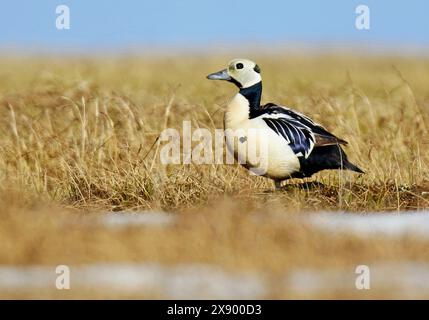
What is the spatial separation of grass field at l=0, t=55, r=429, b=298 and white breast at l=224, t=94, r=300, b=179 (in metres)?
→ 0.23

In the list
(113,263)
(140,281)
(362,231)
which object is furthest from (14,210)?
(362,231)

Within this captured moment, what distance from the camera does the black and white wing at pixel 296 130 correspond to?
7590 mm

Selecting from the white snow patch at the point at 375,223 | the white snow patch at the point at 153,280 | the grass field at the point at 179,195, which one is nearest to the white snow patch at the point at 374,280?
the grass field at the point at 179,195

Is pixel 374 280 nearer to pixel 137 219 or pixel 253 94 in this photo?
pixel 137 219

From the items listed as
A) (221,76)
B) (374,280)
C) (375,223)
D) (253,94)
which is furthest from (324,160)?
(374,280)

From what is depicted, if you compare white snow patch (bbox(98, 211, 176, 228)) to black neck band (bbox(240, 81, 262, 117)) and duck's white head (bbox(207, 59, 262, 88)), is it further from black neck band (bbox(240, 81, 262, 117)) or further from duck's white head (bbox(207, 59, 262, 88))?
duck's white head (bbox(207, 59, 262, 88))

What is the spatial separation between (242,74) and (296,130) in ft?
2.50

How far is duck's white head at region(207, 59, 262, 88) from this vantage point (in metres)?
7.98

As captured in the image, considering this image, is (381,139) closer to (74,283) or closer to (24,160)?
(24,160)

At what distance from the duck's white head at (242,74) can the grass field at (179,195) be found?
2.05 ft

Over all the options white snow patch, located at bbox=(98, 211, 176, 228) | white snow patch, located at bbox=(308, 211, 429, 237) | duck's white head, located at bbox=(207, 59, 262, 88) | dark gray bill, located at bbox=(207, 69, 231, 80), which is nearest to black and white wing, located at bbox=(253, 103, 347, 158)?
duck's white head, located at bbox=(207, 59, 262, 88)

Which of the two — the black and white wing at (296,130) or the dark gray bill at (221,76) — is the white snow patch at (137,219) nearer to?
the black and white wing at (296,130)

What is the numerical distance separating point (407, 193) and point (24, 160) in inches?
148

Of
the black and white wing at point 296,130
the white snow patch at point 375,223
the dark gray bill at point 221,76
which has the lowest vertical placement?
the white snow patch at point 375,223
